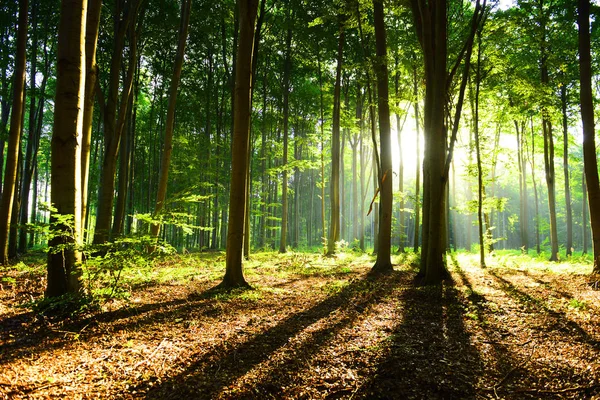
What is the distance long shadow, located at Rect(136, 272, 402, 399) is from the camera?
2477 millimetres

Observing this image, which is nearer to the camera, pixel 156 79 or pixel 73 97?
pixel 73 97

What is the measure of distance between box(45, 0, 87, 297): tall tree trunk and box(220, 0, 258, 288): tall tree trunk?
2.65m

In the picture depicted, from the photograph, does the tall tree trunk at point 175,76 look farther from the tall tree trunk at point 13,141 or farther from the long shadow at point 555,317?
the long shadow at point 555,317

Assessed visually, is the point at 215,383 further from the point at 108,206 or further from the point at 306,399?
the point at 108,206

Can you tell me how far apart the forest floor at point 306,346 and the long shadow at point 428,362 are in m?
0.01

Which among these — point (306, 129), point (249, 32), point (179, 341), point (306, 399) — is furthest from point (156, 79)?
point (306, 399)

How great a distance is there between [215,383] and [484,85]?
14204 millimetres

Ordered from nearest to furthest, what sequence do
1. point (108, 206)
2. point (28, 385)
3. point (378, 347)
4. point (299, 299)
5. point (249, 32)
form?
point (28, 385) < point (378, 347) < point (299, 299) < point (249, 32) < point (108, 206)

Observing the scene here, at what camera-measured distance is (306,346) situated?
11.2ft

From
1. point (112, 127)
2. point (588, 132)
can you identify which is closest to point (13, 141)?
point (112, 127)

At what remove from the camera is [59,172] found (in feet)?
13.5

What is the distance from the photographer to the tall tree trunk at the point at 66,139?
4094 millimetres

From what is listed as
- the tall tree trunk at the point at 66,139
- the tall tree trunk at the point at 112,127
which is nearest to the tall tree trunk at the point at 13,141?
the tall tree trunk at the point at 112,127

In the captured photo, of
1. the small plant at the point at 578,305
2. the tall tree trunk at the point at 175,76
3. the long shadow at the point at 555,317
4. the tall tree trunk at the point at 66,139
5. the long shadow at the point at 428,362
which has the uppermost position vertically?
the tall tree trunk at the point at 175,76
